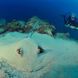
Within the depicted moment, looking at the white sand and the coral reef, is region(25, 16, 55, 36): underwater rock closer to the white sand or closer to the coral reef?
the coral reef

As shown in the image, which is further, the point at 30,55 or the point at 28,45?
the point at 28,45

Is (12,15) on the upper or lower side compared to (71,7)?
lower

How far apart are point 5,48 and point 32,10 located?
21.3 feet

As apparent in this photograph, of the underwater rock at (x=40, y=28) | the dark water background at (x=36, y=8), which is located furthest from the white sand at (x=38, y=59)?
the dark water background at (x=36, y=8)

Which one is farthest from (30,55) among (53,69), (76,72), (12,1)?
(12,1)

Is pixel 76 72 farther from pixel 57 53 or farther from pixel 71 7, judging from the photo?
pixel 71 7

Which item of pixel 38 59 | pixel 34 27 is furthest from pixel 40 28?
pixel 38 59

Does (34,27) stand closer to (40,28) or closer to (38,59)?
(40,28)

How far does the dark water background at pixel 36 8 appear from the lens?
8977 millimetres

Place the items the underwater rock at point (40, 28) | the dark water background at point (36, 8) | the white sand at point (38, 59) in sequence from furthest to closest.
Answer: the dark water background at point (36, 8), the underwater rock at point (40, 28), the white sand at point (38, 59)

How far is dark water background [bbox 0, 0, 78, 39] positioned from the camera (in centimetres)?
898

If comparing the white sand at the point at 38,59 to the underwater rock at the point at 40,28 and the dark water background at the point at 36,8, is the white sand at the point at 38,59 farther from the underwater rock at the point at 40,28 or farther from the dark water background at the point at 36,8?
the dark water background at the point at 36,8

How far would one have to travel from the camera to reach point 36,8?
930 centimetres

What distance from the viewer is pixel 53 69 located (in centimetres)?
256
